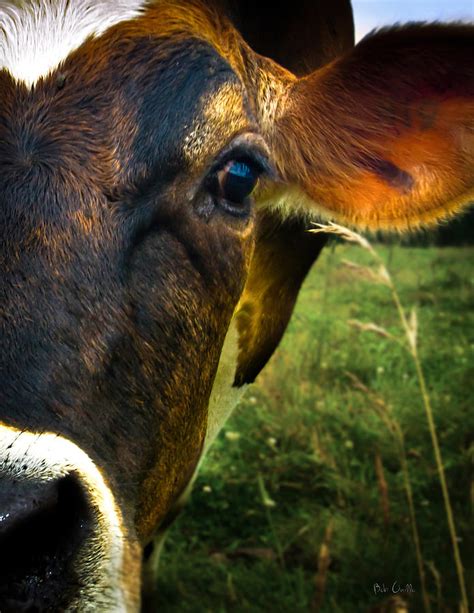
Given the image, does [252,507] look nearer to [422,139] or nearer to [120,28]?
[422,139]

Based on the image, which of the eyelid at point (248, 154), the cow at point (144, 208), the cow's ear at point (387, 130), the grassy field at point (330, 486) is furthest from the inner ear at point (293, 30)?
the grassy field at point (330, 486)

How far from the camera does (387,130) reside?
7.61 ft

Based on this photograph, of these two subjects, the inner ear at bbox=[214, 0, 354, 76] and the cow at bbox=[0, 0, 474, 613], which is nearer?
the cow at bbox=[0, 0, 474, 613]

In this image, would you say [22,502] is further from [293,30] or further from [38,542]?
[293,30]

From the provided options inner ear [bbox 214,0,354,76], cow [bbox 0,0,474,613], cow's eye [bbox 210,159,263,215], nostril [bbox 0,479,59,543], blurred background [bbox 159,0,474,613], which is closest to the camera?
nostril [bbox 0,479,59,543]

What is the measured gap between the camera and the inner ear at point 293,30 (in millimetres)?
2871

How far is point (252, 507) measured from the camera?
3988 mm

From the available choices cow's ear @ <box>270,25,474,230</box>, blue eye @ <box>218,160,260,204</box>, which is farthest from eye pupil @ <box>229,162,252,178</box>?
cow's ear @ <box>270,25,474,230</box>

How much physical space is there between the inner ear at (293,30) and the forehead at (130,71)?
2.34 ft

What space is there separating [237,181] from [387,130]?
53cm

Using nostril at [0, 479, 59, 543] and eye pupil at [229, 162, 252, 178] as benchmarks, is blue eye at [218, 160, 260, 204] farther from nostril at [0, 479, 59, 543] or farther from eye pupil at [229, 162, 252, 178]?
nostril at [0, 479, 59, 543]

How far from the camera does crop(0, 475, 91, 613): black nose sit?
1.37 metres

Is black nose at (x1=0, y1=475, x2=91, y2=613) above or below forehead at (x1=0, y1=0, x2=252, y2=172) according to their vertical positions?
below

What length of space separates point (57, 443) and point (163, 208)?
0.64 meters
